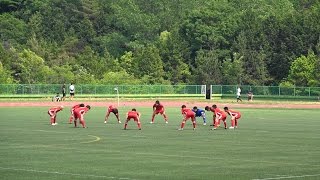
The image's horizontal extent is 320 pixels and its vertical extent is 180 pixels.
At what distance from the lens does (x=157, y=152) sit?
30938 mm

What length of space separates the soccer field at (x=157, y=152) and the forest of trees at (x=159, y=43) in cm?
6749

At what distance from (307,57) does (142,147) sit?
84.2 meters

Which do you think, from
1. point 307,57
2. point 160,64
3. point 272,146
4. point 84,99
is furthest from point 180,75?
point 272,146

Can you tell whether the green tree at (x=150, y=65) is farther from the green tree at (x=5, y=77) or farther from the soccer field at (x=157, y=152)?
the soccer field at (x=157, y=152)

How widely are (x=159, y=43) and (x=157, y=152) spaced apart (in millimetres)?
106819

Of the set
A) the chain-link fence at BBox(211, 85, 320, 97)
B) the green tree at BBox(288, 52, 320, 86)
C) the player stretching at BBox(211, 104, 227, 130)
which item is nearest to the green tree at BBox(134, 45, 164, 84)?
the chain-link fence at BBox(211, 85, 320, 97)

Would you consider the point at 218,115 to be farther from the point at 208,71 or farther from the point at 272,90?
the point at 208,71

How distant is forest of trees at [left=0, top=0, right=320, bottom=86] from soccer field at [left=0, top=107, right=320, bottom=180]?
67488 mm

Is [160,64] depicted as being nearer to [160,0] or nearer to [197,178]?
[160,0]

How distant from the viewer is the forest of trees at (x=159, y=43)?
393ft

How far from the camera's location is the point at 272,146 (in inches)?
1348

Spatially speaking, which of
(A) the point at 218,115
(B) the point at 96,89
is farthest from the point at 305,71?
(A) the point at 218,115

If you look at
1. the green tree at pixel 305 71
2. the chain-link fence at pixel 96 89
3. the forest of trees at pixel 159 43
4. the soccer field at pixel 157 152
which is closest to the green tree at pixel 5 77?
the forest of trees at pixel 159 43

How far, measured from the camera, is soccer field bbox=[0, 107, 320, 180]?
24078 millimetres
